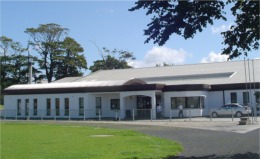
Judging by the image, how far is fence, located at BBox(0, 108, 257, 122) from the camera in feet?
136

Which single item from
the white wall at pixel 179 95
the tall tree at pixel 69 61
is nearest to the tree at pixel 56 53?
the tall tree at pixel 69 61

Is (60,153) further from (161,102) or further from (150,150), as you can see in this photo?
(161,102)

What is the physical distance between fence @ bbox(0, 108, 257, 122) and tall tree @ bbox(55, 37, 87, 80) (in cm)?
3335

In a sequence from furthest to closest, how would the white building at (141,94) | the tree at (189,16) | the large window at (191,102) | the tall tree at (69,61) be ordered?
the tall tree at (69,61), the large window at (191,102), the white building at (141,94), the tree at (189,16)

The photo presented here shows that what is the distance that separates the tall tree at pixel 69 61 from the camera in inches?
3386

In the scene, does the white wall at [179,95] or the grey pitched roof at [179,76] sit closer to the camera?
the white wall at [179,95]

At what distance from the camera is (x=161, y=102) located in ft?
158

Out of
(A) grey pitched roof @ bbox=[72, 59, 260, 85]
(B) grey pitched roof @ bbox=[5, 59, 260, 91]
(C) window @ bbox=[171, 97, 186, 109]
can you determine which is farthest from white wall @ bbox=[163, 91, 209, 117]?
(A) grey pitched roof @ bbox=[72, 59, 260, 85]

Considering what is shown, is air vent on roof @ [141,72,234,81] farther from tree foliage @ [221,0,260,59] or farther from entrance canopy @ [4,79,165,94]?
tree foliage @ [221,0,260,59]

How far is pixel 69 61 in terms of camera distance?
8594 cm

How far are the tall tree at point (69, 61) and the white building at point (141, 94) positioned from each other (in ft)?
103

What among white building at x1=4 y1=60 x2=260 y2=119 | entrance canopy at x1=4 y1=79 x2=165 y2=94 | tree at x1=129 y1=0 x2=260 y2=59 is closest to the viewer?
tree at x1=129 y1=0 x2=260 y2=59

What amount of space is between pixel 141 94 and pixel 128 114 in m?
2.76

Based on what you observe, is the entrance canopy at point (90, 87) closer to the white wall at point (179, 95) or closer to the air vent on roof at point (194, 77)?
the white wall at point (179, 95)
